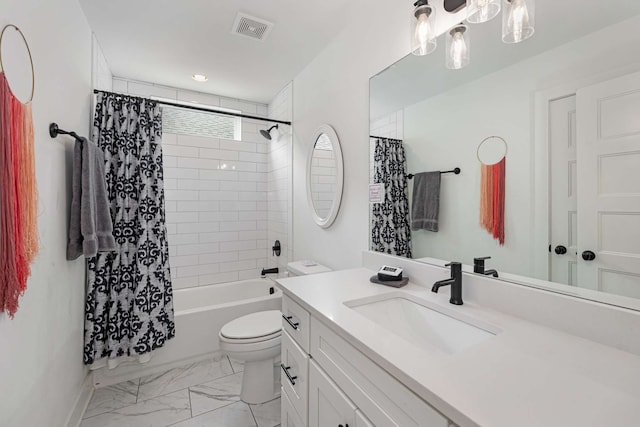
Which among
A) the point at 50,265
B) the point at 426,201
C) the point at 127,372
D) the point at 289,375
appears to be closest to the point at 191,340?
the point at 127,372

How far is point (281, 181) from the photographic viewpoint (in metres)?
3.02

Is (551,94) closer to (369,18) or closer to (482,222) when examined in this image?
(482,222)

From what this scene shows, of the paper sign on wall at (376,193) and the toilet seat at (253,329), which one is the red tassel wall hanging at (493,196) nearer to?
the paper sign on wall at (376,193)

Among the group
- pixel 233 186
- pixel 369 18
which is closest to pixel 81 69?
pixel 233 186

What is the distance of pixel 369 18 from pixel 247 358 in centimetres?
221

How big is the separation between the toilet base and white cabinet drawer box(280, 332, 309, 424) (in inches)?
21.6

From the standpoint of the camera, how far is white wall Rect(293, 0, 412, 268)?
1579 mm

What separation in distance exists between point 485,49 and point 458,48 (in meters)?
0.11

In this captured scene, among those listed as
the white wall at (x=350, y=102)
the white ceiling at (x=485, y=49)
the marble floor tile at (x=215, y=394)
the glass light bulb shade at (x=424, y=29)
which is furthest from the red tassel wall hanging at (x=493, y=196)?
the marble floor tile at (x=215, y=394)

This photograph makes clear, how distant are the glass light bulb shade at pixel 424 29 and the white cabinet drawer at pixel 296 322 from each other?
128 centimetres

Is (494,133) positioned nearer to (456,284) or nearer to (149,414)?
(456,284)

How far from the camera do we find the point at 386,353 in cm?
73

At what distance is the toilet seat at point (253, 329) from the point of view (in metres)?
1.78

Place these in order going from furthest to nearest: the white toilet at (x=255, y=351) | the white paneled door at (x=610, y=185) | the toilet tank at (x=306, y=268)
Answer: the toilet tank at (x=306, y=268), the white toilet at (x=255, y=351), the white paneled door at (x=610, y=185)
